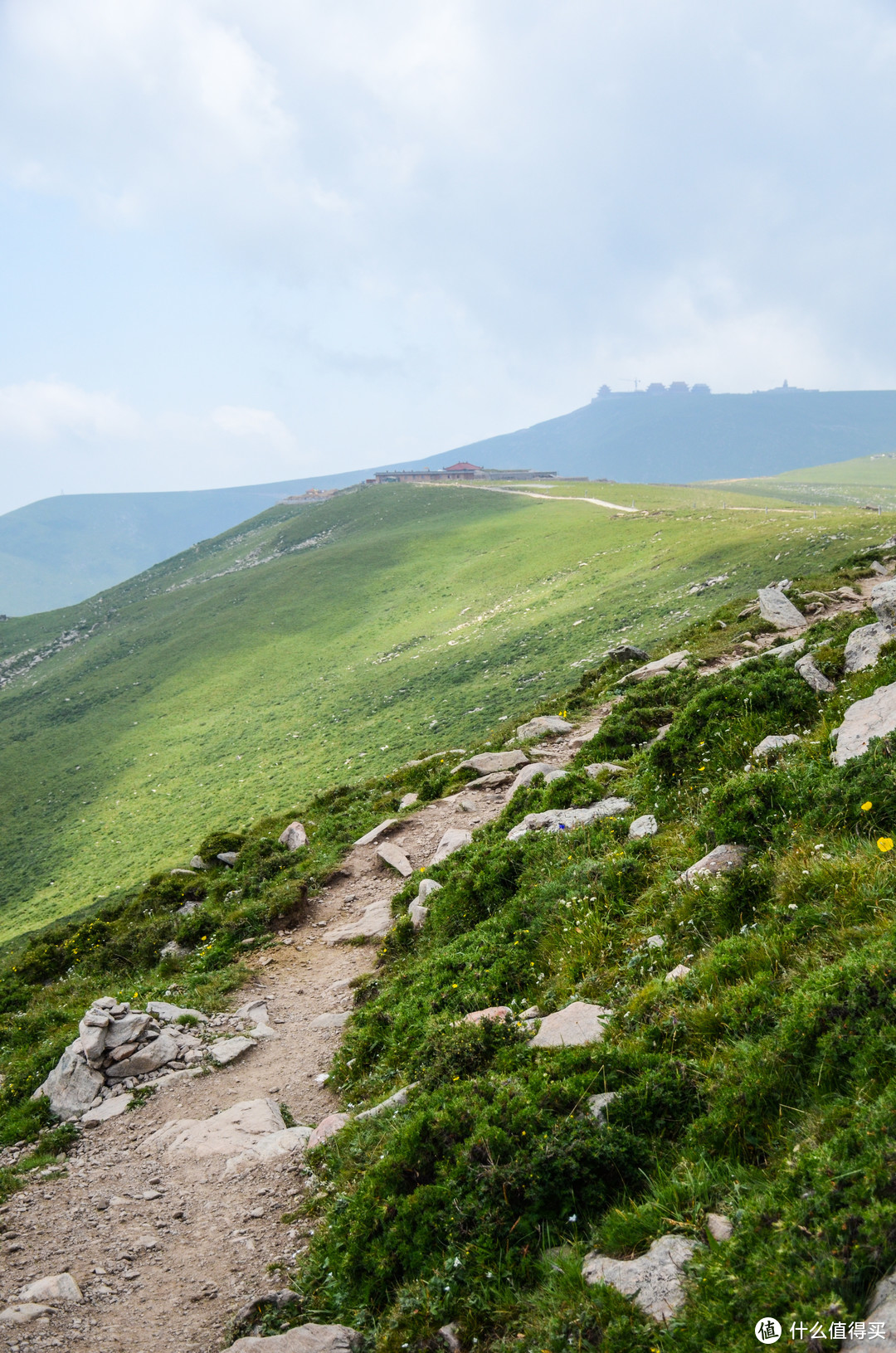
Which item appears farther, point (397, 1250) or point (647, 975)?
point (647, 975)

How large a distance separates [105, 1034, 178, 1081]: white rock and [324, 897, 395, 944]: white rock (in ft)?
12.3

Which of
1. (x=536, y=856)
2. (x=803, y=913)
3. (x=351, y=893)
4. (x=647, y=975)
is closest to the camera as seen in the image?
(x=803, y=913)

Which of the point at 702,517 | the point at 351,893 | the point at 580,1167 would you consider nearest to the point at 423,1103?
the point at 580,1167

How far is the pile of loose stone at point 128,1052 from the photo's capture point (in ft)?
32.1

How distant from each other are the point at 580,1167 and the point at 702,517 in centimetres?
6020

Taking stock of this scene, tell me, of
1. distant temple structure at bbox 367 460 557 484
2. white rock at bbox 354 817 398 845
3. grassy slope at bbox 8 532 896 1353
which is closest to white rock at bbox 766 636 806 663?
grassy slope at bbox 8 532 896 1353

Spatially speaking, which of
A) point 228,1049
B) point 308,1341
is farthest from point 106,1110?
point 308,1341

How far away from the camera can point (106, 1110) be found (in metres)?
9.57

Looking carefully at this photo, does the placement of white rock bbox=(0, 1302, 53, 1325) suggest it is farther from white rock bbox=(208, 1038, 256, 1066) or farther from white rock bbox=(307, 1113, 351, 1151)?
white rock bbox=(208, 1038, 256, 1066)

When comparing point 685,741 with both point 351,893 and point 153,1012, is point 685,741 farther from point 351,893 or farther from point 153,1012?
point 153,1012

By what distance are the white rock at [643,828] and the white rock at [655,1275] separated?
5.53 m

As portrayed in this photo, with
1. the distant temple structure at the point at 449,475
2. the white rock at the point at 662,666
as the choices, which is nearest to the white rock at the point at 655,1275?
the white rock at the point at 662,666

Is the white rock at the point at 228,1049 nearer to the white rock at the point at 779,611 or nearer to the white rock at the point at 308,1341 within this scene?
the white rock at the point at 308,1341

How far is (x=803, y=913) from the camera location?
20.3 feet
